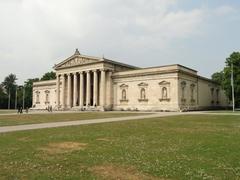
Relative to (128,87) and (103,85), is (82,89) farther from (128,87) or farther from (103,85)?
(128,87)

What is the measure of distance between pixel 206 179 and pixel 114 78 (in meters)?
65.5

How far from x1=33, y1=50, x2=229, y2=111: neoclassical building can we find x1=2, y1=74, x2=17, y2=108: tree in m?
40.4

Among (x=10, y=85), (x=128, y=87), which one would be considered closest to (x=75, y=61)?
(x=128, y=87)

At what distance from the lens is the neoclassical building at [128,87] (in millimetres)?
63562

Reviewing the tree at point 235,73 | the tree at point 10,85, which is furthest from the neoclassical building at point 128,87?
the tree at point 10,85

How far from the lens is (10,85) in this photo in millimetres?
128750

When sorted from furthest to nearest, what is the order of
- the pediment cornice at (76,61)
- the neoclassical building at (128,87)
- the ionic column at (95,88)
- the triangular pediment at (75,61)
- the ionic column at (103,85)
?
the triangular pediment at (75,61) < the pediment cornice at (76,61) < the ionic column at (95,88) < the ionic column at (103,85) < the neoclassical building at (128,87)

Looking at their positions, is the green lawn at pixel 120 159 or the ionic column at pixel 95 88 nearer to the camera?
the green lawn at pixel 120 159

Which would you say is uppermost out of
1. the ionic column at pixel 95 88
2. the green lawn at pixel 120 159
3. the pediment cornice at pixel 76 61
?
the pediment cornice at pixel 76 61

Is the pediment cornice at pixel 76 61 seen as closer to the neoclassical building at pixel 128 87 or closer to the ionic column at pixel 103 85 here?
the neoclassical building at pixel 128 87

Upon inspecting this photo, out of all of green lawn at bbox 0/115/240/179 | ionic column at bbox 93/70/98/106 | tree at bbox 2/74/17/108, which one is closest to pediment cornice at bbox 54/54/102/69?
ionic column at bbox 93/70/98/106

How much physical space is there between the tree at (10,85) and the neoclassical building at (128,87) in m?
40.4

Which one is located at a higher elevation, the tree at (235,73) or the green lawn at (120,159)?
the tree at (235,73)

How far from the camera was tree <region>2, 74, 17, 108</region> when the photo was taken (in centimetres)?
12200
